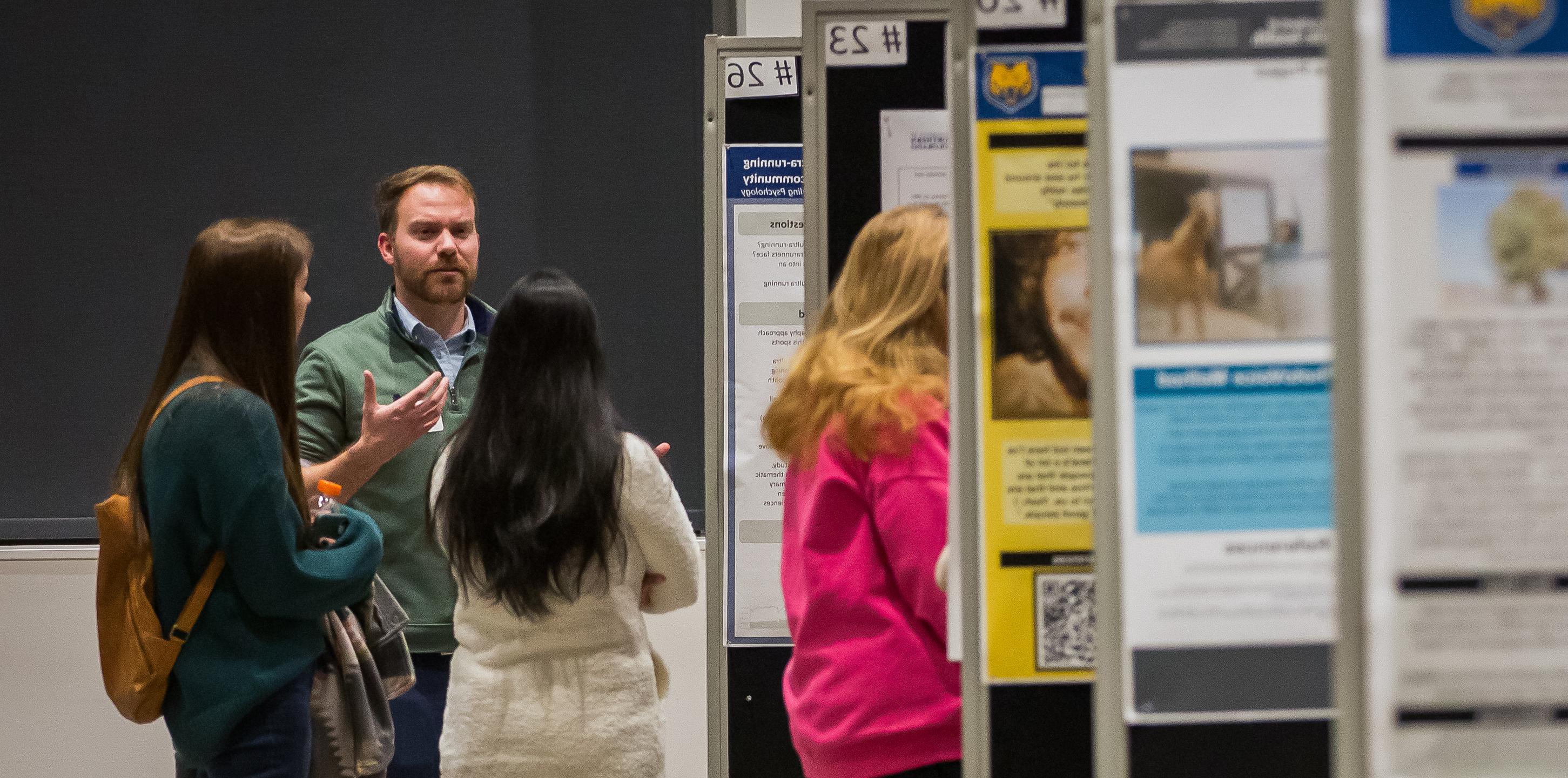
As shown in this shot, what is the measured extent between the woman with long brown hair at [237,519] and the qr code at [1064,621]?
1.27 metres

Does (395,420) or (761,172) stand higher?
(761,172)

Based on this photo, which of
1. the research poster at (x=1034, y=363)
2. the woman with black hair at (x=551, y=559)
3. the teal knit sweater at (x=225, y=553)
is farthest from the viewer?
the woman with black hair at (x=551, y=559)

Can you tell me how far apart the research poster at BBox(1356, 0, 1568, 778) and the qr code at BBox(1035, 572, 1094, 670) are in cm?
52

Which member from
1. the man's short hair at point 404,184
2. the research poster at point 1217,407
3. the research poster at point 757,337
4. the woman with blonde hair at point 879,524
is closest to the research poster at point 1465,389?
the research poster at point 1217,407

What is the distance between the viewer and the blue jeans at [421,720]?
2.92 metres

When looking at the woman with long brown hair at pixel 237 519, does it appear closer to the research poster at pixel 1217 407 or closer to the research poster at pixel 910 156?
the research poster at pixel 910 156

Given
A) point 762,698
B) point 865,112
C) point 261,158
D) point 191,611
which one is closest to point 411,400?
point 191,611

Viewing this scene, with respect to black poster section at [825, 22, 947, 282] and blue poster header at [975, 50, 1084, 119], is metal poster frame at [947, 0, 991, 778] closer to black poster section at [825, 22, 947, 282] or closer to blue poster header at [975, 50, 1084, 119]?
blue poster header at [975, 50, 1084, 119]

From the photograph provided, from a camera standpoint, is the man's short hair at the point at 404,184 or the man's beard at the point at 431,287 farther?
the man's short hair at the point at 404,184

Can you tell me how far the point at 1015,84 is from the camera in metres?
1.31

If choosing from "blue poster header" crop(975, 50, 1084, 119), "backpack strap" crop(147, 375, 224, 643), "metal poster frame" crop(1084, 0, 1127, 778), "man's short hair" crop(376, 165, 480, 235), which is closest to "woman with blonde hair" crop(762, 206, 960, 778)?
"blue poster header" crop(975, 50, 1084, 119)

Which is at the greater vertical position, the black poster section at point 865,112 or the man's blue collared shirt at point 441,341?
the black poster section at point 865,112

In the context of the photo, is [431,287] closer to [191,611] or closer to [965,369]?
[191,611]

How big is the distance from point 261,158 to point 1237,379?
3803 millimetres
